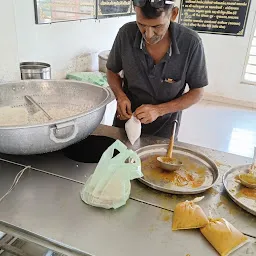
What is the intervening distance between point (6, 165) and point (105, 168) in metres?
0.42

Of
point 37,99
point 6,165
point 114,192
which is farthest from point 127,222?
point 37,99

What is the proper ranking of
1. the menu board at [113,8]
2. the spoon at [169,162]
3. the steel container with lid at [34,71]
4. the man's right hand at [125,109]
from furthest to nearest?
1. the menu board at [113,8]
2. the steel container with lid at [34,71]
3. the man's right hand at [125,109]
4. the spoon at [169,162]

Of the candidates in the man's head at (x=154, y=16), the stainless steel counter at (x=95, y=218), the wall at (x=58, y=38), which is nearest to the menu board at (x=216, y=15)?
the wall at (x=58, y=38)

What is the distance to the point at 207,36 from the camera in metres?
4.31

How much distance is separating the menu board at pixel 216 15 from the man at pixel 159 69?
10.1ft

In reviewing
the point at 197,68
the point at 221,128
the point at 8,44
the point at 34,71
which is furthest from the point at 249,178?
the point at 221,128

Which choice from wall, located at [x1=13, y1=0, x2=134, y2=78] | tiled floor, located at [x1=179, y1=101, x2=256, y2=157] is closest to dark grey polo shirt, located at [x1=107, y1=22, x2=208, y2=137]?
wall, located at [x1=13, y1=0, x2=134, y2=78]

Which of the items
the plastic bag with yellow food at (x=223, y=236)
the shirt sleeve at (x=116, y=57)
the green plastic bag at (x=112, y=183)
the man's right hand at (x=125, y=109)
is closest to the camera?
the plastic bag with yellow food at (x=223, y=236)

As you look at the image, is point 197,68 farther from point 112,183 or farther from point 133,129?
point 112,183

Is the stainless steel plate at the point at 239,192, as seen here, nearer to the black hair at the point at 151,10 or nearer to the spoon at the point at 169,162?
the spoon at the point at 169,162

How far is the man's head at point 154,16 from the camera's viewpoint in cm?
116

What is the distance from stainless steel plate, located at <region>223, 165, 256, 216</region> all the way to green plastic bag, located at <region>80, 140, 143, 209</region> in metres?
0.32

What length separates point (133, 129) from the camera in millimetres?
1257

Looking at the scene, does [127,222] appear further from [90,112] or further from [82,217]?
[90,112]
